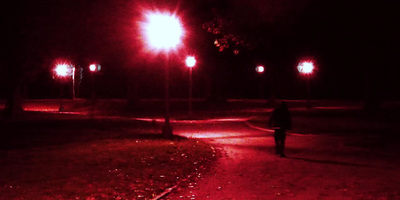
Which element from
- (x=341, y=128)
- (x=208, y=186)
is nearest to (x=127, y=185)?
(x=208, y=186)

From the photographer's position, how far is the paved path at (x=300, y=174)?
8.58m

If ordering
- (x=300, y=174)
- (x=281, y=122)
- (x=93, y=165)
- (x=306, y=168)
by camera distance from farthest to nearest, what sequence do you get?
(x=281, y=122) < (x=306, y=168) < (x=93, y=165) < (x=300, y=174)

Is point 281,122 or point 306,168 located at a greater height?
point 281,122

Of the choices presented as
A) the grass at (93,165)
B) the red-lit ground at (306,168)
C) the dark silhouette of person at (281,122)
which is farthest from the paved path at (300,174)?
the grass at (93,165)

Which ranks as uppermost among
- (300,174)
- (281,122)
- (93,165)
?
(281,122)

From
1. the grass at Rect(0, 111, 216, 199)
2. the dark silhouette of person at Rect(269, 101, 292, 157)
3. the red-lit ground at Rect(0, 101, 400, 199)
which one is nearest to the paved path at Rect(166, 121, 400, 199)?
the red-lit ground at Rect(0, 101, 400, 199)

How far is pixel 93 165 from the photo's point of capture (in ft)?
35.6

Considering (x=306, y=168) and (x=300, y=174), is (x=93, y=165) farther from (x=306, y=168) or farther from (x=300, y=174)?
(x=306, y=168)

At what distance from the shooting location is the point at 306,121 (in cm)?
2697

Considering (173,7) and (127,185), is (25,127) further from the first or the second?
(127,185)

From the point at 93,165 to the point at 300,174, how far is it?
493 centimetres

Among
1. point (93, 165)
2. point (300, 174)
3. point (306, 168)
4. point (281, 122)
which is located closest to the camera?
point (300, 174)

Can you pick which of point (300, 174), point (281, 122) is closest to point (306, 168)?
point (300, 174)

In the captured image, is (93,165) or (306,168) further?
(306,168)
